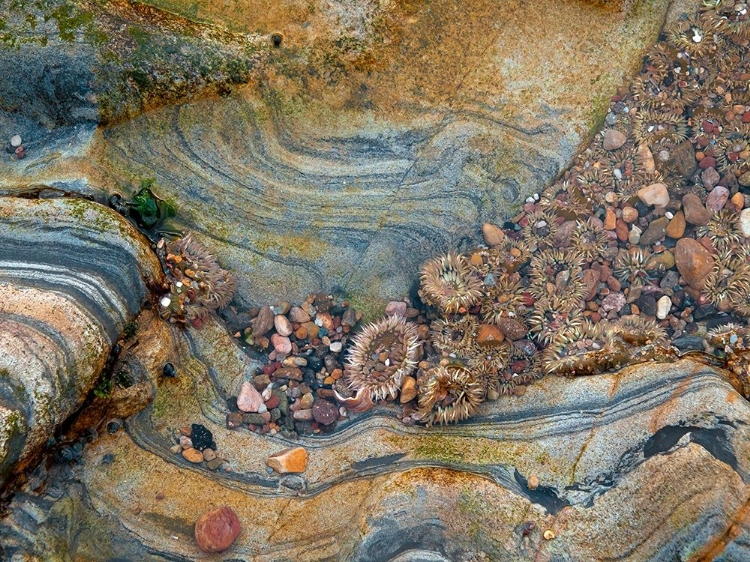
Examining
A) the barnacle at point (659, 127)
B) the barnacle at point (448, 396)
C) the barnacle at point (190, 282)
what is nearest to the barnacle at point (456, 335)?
the barnacle at point (448, 396)

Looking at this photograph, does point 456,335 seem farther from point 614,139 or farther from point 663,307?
point 614,139

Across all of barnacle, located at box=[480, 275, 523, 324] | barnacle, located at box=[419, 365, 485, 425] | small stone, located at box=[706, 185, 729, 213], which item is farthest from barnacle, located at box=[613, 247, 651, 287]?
barnacle, located at box=[419, 365, 485, 425]

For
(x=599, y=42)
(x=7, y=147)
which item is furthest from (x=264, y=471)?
(x=599, y=42)

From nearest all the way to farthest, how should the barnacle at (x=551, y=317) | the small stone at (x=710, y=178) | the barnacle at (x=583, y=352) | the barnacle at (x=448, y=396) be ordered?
the barnacle at (x=448, y=396), the barnacle at (x=583, y=352), the barnacle at (x=551, y=317), the small stone at (x=710, y=178)

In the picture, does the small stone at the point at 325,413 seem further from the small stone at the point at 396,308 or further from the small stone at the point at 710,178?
the small stone at the point at 710,178

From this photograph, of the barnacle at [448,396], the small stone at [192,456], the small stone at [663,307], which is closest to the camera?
the small stone at [192,456]

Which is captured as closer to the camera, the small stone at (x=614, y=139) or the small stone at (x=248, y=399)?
the small stone at (x=248, y=399)

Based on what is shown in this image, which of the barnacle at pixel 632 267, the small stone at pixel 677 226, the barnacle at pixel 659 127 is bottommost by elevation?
the barnacle at pixel 632 267

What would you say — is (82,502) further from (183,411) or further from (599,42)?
(599,42)

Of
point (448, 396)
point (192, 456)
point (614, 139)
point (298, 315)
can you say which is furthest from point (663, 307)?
point (192, 456)
